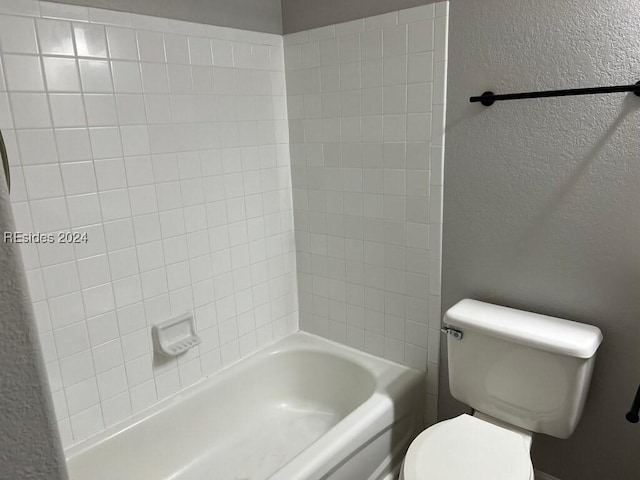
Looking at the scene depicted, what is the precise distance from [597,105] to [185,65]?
1.43m

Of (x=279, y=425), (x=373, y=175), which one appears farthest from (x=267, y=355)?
(x=373, y=175)

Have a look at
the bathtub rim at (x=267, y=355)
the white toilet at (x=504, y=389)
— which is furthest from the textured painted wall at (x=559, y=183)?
the bathtub rim at (x=267, y=355)

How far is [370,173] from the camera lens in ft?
6.55

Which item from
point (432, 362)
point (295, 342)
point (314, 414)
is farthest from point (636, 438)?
point (295, 342)

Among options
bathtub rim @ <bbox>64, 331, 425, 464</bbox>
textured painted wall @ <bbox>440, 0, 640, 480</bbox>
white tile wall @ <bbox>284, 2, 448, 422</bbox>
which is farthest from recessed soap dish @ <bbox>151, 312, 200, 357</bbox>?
textured painted wall @ <bbox>440, 0, 640, 480</bbox>

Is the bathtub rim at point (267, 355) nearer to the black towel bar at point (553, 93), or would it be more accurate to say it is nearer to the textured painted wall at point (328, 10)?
the black towel bar at point (553, 93)

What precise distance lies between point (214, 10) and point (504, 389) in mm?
1801

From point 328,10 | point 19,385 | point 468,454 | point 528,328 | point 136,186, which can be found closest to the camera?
point 19,385

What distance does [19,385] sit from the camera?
1.37ft

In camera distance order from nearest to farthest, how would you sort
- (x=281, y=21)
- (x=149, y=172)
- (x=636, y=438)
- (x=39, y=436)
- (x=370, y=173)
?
(x=39, y=436) → (x=636, y=438) → (x=149, y=172) → (x=370, y=173) → (x=281, y=21)

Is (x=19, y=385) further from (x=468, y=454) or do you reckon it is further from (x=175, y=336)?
(x=175, y=336)

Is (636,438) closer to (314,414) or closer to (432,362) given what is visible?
(432,362)

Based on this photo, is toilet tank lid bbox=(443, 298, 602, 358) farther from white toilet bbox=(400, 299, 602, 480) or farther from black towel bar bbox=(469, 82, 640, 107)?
black towel bar bbox=(469, 82, 640, 107)

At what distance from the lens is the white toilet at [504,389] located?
4.64 ft
